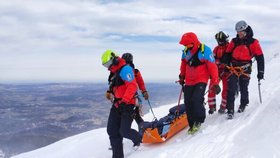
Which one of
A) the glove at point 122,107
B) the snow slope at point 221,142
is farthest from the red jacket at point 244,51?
the glove at point 122,107

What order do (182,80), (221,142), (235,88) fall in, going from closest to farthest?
(221,142), (182,80), (235,88)

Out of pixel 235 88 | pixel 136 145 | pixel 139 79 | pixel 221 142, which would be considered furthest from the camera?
pixel 139 79

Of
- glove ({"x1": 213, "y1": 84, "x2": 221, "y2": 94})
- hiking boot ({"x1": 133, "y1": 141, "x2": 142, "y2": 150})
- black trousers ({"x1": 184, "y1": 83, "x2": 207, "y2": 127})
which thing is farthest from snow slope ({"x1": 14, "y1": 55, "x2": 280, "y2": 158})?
glove ({"x1": 213, "y1": 84, "x2": 221, "y2": 94})

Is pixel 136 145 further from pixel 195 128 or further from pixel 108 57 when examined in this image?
pixel 108 57

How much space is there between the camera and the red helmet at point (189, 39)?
924 cm

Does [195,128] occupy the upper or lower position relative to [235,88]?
lower

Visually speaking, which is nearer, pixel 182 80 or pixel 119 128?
pixel 119 128

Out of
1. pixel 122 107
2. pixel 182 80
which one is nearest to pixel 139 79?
pixel 182 80

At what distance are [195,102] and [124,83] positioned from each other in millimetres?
1754

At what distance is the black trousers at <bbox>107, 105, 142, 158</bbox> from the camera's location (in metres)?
9.08

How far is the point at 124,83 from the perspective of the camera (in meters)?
9.08

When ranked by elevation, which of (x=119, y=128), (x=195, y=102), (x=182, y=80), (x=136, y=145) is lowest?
(x=136, y=145)

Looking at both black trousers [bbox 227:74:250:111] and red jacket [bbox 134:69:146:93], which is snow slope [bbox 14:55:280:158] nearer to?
black trousers [bbox 227:74:250:111]

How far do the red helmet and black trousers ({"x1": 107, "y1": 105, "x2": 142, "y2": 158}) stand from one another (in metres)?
1.90
